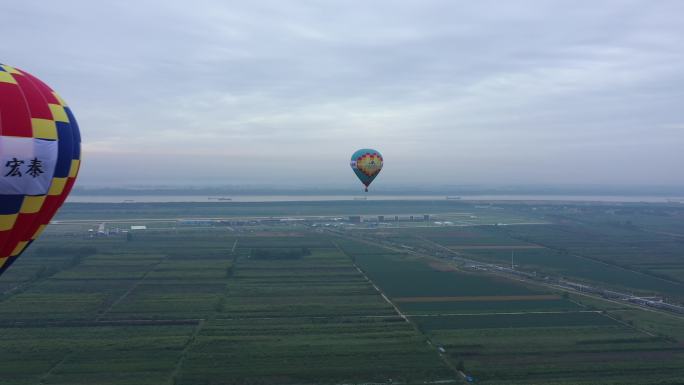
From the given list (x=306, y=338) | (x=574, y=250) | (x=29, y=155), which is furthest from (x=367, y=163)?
(x=574, y=250)

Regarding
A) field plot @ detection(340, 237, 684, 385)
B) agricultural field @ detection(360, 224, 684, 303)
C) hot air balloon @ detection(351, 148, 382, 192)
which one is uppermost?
hot air balloon @ detection(351, 148, 382, 192)

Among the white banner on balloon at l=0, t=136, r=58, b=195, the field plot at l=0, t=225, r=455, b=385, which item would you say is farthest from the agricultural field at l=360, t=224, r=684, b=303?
the white banner on balloon at l=0, t=136, r=58, b=195

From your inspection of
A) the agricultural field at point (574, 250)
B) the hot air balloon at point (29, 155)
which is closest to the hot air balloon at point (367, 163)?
the agricultural field at point (574, 250)

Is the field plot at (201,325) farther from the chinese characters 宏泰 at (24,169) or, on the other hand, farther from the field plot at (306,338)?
the chinese characters 宏泰 at (24,169)

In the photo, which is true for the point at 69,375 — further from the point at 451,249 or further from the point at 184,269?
the point at 451,249

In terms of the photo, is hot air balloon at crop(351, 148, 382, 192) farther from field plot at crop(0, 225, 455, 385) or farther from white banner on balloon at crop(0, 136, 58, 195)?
white banner on balloon at crop(0, 136, 58, 195)

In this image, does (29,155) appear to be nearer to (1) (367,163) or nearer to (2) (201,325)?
(2) (201,325)

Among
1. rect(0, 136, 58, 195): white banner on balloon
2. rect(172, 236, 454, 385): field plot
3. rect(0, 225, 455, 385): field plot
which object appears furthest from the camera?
rect(0, 225, 455, 385): field plot

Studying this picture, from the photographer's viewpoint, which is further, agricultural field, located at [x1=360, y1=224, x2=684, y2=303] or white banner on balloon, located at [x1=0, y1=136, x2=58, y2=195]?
agricultural field, located at [x1=360, y1=224, x2=684, y2=303]
